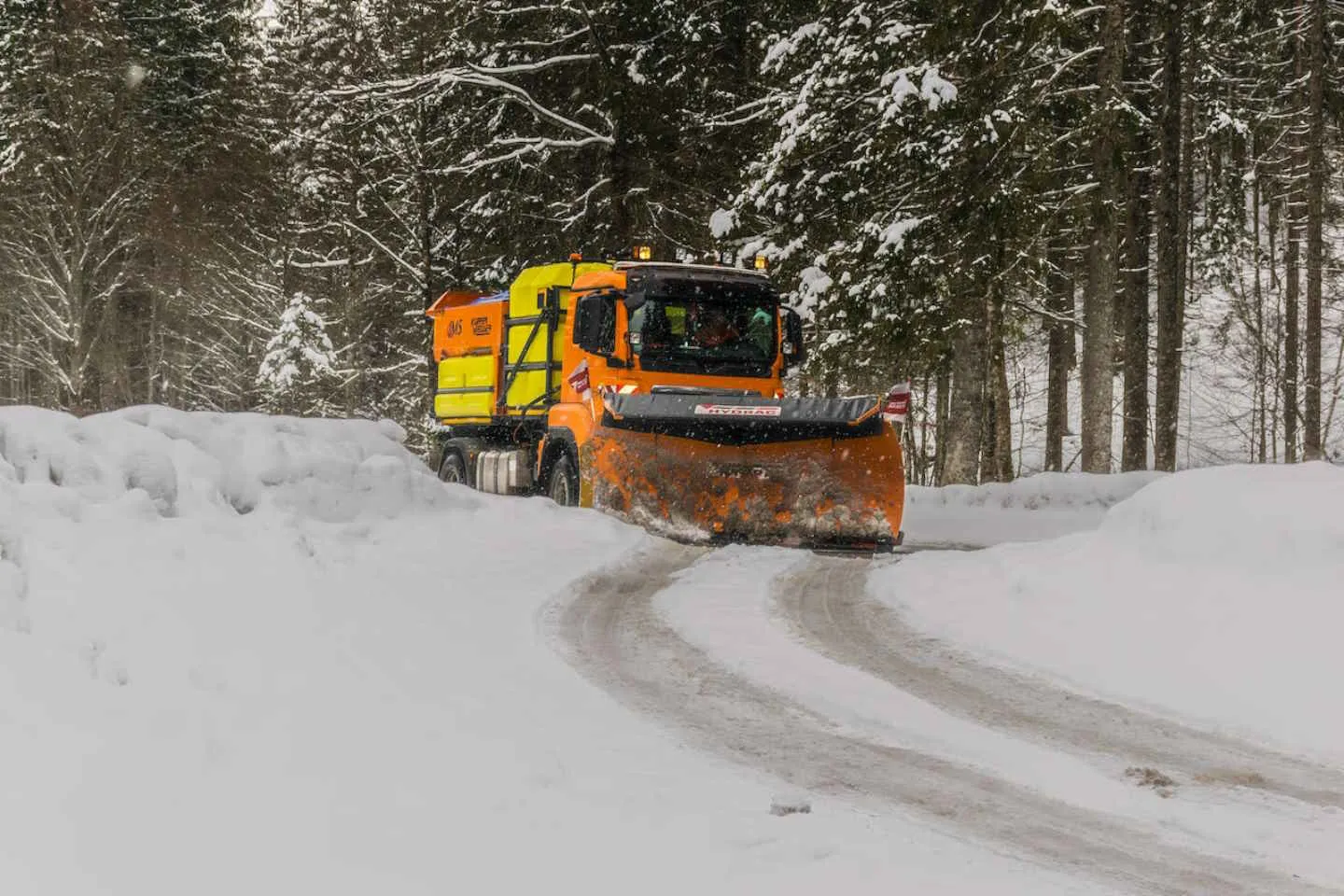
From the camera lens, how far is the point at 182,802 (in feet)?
13.8

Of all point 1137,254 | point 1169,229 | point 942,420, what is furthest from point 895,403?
point 942,420

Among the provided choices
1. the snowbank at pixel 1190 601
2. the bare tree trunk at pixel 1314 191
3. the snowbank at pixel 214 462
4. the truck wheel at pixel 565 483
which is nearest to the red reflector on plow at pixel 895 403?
the snowbank at pixel 1190 601

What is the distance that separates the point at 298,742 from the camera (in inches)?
198

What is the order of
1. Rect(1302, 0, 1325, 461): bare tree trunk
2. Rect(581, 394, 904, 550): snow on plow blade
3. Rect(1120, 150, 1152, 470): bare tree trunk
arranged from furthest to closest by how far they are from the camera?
Rect(1302, 0, 1325, 461): bare tree trunk
Rect(1120, 150, 1152, 470): bare tree trunk
Rect(581, 394, 904, 550): snow on plow blade

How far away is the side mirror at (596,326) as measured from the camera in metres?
13.9

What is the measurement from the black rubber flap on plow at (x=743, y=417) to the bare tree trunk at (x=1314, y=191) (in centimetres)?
1338

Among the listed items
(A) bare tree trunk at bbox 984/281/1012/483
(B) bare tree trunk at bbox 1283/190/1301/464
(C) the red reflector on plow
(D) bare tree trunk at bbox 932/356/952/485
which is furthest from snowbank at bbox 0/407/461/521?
(B) bare tree trunk at bbox 1283/190/1301/464

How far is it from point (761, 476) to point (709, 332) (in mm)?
2289

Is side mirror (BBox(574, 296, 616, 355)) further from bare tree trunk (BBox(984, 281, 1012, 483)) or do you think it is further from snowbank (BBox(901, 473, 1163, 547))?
bare tree trunk (BBox(984, 281, 1012, 483))

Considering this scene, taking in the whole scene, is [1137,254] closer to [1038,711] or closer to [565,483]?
[565,483]

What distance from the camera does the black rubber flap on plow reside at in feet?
41.1

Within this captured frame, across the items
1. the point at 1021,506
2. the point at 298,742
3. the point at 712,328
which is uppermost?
the point at 712,328

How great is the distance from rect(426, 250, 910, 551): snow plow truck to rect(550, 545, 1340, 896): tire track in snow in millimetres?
4504

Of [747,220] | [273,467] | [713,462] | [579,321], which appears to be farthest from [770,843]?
[747,220]
